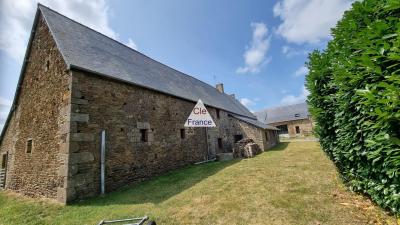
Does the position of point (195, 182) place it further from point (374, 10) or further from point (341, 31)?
point (374, 10)

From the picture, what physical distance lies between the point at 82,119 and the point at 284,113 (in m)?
31.3

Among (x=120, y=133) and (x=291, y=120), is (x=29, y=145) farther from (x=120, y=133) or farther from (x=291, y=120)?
(x=291, y=120)

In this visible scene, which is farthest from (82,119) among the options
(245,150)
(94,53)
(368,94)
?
(245,150)

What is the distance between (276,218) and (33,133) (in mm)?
9926

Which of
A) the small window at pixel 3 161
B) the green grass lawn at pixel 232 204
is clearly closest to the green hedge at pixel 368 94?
the green grass lawn at pixel 232 204

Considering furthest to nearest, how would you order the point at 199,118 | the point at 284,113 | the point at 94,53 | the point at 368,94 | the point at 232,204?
the point at 284,113, the point at 199,118, the point at 94,53, the point at 232,204, the point at 368,94

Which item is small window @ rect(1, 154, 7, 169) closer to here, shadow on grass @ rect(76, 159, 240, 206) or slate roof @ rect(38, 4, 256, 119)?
slate roof @ rect(38, 4, 256, 119)

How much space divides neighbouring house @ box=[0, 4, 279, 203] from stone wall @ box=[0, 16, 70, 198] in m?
0.04

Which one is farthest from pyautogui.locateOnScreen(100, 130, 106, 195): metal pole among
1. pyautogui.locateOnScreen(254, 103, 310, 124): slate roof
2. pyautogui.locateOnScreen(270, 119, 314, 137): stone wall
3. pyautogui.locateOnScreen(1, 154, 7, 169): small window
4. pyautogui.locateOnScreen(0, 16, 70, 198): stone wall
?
pyautogui.locateOnScreen(254, 103, 310, 124): slate roof

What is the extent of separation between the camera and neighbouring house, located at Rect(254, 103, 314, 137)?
29359 millimetres

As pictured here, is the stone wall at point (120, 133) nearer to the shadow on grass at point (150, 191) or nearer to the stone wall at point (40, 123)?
the shadow on grass at point (150, 191)

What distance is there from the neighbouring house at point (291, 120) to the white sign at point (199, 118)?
21079 mm

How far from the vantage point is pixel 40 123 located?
8.57 m

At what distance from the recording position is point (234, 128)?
17578mm
